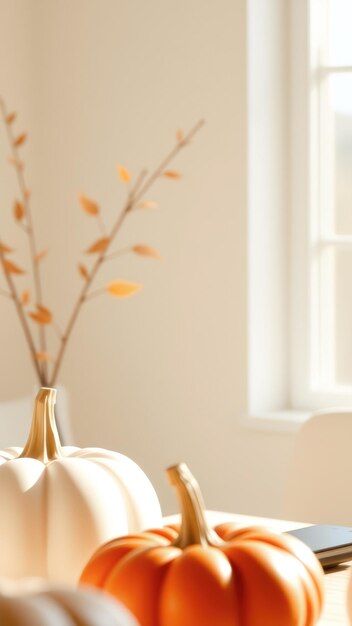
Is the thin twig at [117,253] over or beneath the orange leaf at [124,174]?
beneath

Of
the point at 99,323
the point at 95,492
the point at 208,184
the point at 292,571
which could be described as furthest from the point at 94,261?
the point at 292,571

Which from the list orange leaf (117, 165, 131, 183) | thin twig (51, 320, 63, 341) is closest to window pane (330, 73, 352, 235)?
thin twig (51, 320, 63, 341)

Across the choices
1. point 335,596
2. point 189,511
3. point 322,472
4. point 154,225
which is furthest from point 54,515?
point 154,225

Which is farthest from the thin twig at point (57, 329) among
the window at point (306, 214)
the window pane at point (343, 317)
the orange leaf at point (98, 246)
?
the orange leaf at point (98, 246)

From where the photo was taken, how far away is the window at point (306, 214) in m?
2.87

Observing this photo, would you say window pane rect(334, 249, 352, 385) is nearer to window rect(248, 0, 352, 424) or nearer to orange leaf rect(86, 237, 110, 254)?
window rect(248, 0, 352, 424)

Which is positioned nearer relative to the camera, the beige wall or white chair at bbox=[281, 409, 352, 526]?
white chair at bbox=[281, 409, 352, 526]

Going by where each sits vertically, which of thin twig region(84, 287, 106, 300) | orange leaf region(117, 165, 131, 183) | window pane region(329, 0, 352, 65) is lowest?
thin twig region(84, 287, 106, 300)

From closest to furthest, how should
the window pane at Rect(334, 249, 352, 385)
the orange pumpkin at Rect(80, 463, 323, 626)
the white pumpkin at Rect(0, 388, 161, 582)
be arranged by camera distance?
the orange pumpkin at Rect(80, 463, 323, 626) → the white pumpkin at Rect(0, 388, 161, 582) → the window pane at Rect(334, 249, 352, 385)

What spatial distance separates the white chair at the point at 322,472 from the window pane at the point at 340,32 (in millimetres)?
1304

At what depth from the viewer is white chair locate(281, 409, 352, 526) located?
1.87m

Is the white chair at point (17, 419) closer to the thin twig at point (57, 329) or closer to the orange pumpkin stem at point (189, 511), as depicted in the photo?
the thin twig at point (57, 329)

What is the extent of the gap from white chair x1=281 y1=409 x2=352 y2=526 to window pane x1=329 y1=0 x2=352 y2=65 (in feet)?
4.28

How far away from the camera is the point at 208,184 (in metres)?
2.84
